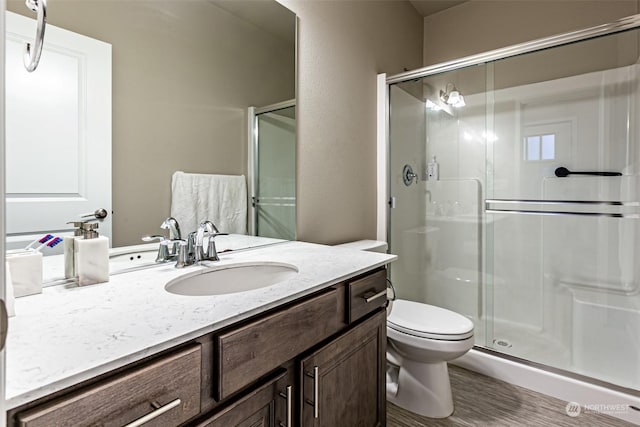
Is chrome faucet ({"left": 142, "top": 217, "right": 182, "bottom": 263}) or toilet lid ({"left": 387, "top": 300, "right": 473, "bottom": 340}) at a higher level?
chrome faucet ({"left": 142, "top": 217, "right": 182, "bottom": 263})

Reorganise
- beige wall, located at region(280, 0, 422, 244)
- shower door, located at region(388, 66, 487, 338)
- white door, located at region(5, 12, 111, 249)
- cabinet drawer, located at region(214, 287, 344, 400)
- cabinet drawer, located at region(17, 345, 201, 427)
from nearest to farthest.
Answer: cabinet drawer, located at region(17, 345, 201, 427), cabinet drawer, located at region(214, 287, 344, 400), white door, located at region(5, 12, 111, 249), beige wall, located at region(280, 0, 422, 244), shower door, located at region(388, 66, 487, 338)

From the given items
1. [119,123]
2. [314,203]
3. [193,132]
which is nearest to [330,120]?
[314,203]

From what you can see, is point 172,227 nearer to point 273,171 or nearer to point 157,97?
point 157,97

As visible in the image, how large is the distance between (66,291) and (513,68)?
270 cm

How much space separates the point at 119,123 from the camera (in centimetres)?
107

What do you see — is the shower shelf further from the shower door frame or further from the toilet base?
the shower door frame

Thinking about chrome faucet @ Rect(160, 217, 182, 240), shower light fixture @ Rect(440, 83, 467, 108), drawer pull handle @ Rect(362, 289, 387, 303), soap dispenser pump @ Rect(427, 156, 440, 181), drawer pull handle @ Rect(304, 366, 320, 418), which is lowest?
drawer pull handle @ Rect(304, 366, 320, 418)

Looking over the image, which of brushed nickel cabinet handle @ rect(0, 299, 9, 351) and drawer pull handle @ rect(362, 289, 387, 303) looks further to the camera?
drawer pull handle @ rect(362, 289, 387, 303)

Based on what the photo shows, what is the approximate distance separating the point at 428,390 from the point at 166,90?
175 centimetres

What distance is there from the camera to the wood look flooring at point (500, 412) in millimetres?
1614

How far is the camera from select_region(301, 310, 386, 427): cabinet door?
3.16ft

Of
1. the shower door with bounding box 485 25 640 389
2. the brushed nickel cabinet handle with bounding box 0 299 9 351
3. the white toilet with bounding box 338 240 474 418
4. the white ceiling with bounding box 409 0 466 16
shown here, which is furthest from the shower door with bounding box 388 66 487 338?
the brushed nickel cabinet handle with bounding box 0 299 9 351

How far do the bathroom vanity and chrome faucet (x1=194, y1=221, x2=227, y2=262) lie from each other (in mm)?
66

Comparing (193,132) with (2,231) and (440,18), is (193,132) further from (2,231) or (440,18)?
(440,18)
